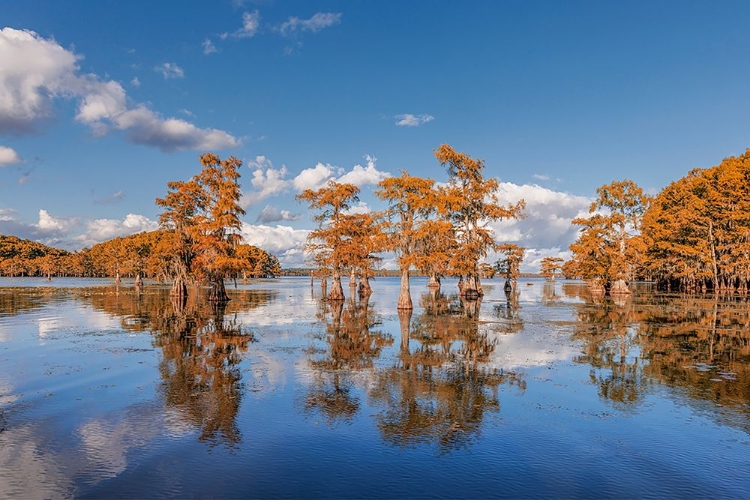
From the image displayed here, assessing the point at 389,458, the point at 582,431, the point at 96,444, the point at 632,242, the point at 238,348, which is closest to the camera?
the point at 389,458

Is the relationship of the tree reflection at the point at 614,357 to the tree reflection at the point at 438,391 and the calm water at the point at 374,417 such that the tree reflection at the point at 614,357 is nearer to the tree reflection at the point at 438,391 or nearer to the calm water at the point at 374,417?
the calm water at the point at 374,417

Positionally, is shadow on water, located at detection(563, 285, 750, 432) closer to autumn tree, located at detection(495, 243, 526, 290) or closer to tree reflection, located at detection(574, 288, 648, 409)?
tree reflection, located at detection(574, 288, 648, 409)

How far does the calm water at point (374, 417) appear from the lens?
25.8 feet

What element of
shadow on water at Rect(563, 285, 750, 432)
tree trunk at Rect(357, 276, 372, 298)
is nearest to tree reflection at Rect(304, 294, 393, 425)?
shadow on water at Rect(563, 285, 750, 432)

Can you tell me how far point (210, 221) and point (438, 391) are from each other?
42384 mm

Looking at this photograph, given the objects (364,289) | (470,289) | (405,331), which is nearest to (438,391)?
(405,331)

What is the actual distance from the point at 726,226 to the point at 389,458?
7170 centimetres

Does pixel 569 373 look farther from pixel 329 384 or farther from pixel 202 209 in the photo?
pixel 202 209

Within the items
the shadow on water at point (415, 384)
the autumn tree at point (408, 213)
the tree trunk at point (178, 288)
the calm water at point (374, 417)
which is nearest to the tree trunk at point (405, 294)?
the autumn tree at point (408, 213)

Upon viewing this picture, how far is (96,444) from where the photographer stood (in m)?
9.47

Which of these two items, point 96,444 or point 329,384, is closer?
point 96,444

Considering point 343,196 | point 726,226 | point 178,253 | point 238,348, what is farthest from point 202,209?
point 726,226

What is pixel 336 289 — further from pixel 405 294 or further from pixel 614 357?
pixel 614 357

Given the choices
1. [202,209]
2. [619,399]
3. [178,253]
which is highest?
[202,209]
